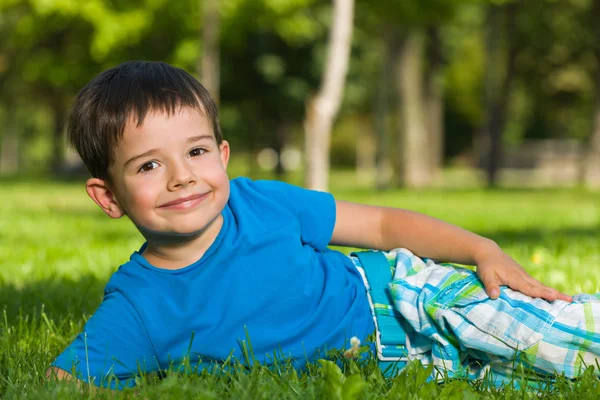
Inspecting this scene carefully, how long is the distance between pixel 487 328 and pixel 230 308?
835mm

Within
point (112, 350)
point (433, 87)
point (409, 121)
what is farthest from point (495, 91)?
point (112, 350)

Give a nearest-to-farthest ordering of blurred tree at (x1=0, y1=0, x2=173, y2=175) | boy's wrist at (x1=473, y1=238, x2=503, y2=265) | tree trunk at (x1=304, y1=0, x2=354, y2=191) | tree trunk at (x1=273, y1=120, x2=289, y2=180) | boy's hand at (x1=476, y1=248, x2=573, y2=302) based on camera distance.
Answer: boy's hand at (x1=476, y1=248, x2=573, y2=302)
boy's wrist at (x1=473, y1=238, x2=503, y2=265)
tree trunk at (x1=304, y1=0, x2=354, y2=191)
blurred tree at (x1=0, y1=0, x2=173, y2=175)
tree trunk at (x1=273, y1=120, x2=289, y2=180)

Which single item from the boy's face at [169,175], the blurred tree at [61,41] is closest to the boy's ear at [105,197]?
the boy's face at [169,175]

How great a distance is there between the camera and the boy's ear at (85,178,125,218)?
102 inches

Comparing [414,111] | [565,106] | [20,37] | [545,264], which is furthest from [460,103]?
[545,264]

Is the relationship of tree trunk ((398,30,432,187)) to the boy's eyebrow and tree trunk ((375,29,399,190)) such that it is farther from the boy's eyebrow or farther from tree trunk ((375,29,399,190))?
the boy's eyebrow

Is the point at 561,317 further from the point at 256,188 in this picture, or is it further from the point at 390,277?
the point at 256,188

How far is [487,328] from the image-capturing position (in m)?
2.48

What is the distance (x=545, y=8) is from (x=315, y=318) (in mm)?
24211

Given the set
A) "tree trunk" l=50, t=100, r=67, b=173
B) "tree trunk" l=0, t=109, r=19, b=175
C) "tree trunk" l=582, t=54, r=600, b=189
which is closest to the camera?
"tree trunk" l=582, t=54, r=600, b=189

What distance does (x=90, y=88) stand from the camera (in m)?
2.57

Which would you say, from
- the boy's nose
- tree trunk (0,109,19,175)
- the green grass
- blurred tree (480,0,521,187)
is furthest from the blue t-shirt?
tree trunk (0,109,19,175)

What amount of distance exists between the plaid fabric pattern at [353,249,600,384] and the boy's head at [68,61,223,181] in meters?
0.90

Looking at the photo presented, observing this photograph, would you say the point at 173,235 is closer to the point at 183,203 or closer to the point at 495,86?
the point at 183,203
